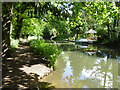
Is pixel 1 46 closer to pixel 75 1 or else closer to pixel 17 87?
pixel 17 87

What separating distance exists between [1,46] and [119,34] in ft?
73.3

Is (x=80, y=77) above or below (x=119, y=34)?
below

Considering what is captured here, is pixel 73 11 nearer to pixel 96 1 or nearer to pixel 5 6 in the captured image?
pixel 96 1

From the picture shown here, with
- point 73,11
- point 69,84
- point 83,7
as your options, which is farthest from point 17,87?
point 83,7

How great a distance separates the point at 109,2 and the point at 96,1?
65 centimetres

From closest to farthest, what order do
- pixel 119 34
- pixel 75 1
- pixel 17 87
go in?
pixel 17 87 → pixel 75 1 → pixel 119 34

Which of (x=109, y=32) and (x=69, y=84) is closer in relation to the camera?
(x=69, y=84)

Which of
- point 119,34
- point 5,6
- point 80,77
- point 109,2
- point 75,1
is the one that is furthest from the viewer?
point 119,34

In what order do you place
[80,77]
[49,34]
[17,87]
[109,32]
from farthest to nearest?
[49,34] < [109,32] < [80,77] < [17,87]

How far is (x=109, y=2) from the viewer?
18.9 ft

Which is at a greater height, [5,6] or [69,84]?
[5,6]

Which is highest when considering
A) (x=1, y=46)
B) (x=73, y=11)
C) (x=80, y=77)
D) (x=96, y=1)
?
(x=96, y=1)

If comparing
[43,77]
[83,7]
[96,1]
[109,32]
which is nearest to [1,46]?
[43,77]

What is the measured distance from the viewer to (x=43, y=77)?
21.6ft
